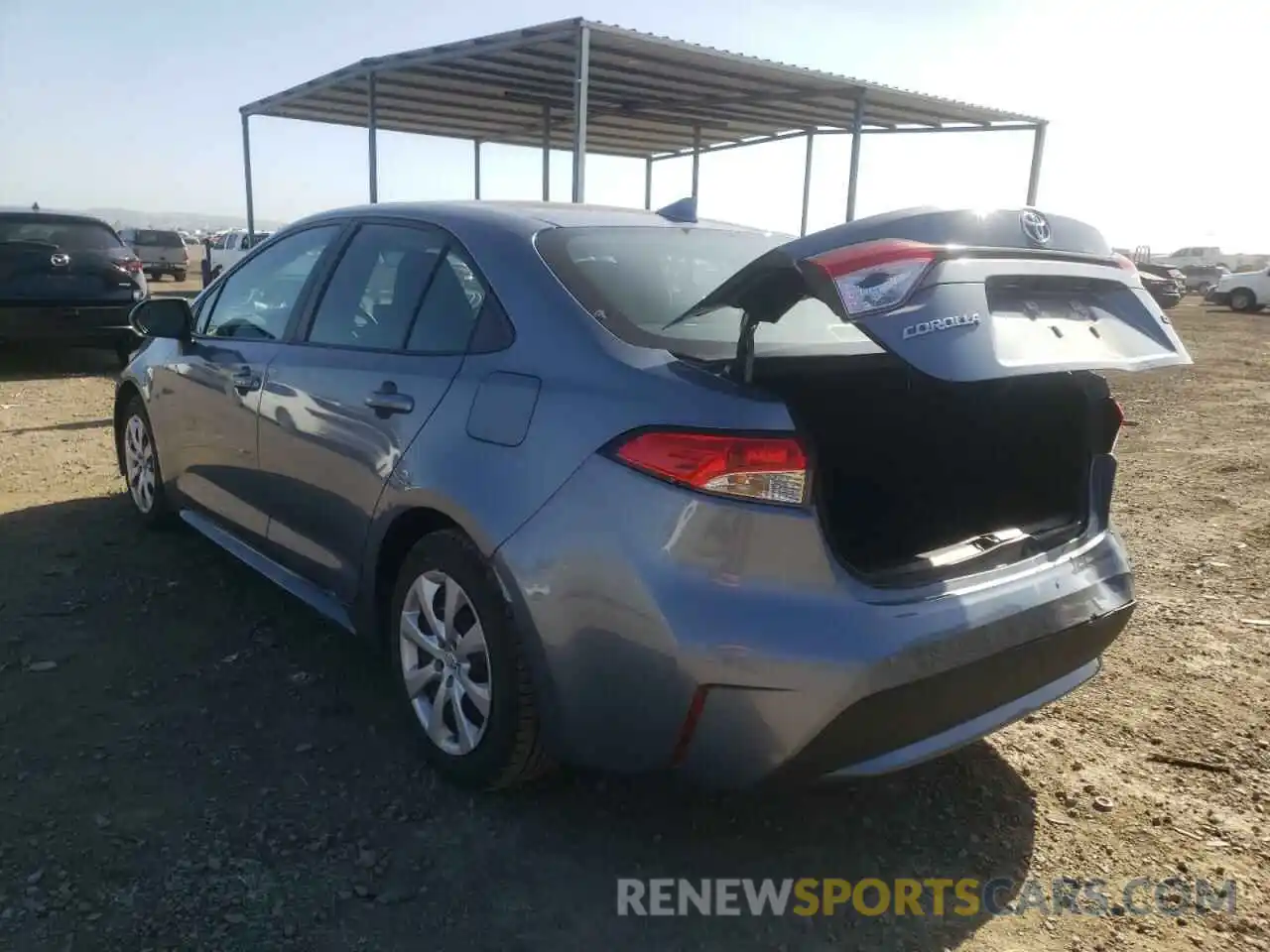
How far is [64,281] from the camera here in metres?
9.45

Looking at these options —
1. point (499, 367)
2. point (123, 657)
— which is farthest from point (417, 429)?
point (123, 657)

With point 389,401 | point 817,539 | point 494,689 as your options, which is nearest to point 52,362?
point 389,401

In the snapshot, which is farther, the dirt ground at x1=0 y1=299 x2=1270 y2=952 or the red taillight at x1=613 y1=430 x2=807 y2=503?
the dirt ground at x1=0 y1=299 x2=1270 y2=952

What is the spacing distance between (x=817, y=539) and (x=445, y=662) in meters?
1.14

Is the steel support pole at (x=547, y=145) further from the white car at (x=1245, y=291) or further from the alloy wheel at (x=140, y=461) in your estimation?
the white car at (x=1245, y=291)

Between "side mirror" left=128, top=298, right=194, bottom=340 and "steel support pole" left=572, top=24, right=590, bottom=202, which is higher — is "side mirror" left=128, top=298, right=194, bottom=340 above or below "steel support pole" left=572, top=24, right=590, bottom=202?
below

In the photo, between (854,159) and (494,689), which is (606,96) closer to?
(854,159)

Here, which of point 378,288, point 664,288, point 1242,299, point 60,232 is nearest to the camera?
point 664,288

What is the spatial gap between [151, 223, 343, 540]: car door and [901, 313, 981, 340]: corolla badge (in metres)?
2.31

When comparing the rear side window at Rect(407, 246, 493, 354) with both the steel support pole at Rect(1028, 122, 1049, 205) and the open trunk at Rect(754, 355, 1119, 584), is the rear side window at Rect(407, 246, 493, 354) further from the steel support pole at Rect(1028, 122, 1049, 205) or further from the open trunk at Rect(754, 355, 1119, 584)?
the steel support pole at Rect(1028, 122, 1049, 205)

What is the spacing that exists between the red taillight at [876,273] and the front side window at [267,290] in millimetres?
2172

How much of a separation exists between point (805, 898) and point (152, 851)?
161cm

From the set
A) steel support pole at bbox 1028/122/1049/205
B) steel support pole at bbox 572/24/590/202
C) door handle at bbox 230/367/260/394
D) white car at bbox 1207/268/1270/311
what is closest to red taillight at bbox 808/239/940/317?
door handle at bbox 230/367/260/394

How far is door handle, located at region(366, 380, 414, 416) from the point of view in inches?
107
